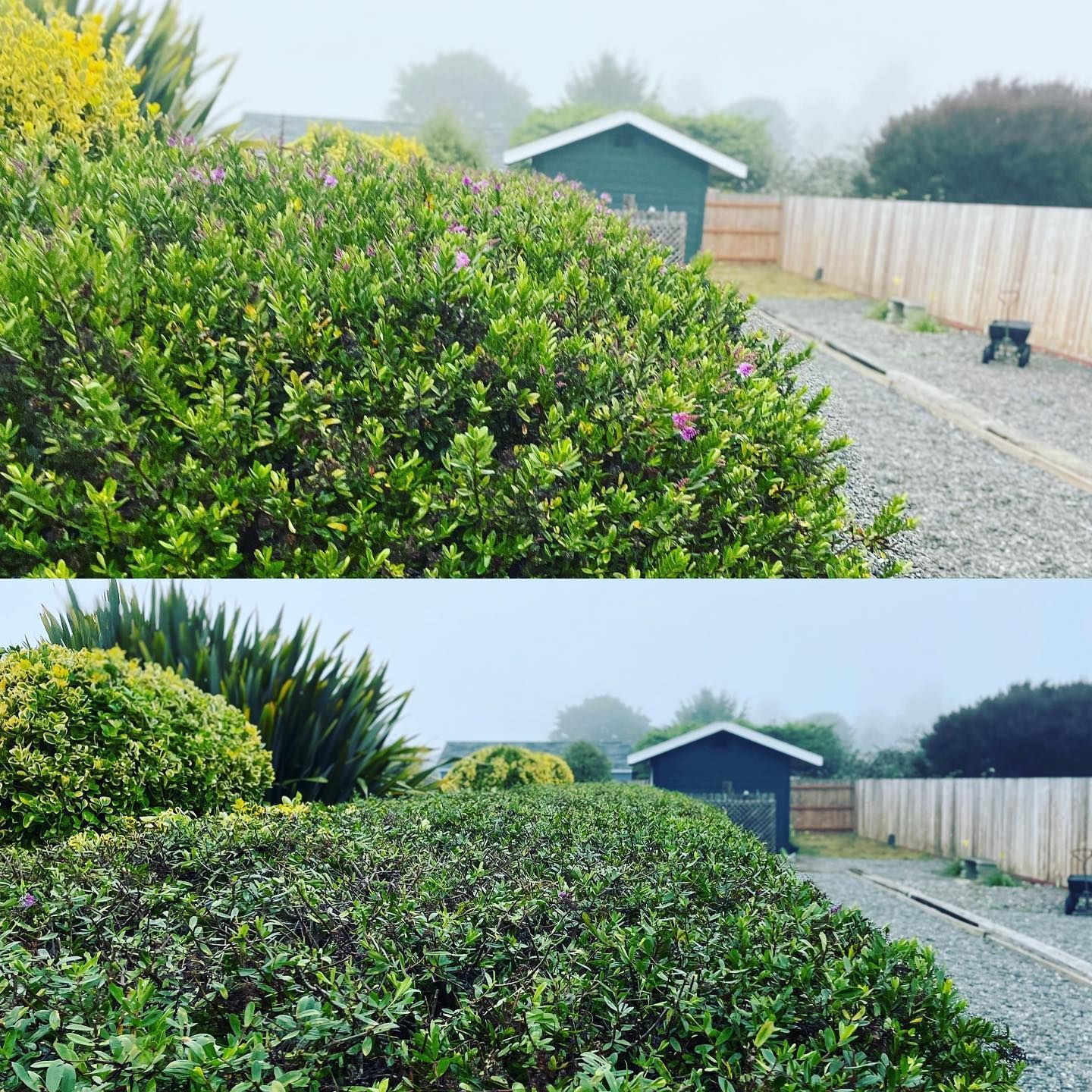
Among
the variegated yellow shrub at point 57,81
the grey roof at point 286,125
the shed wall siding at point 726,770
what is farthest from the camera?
the shed wall siding at point 726,770

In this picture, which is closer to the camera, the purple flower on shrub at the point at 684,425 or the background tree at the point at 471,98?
the purple flower on shrub at the point at 684,425

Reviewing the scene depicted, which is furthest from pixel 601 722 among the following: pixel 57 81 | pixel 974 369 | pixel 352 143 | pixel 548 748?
pixel 974 369

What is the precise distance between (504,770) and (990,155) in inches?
529

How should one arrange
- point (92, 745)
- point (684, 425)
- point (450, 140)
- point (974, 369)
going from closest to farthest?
point (684, 425) < point (92, 745) < point (450, 140) < point (974, 369)

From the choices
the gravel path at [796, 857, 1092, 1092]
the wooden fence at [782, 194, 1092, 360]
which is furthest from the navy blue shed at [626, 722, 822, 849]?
the wooden fence at [782, 194, 1092, 360]

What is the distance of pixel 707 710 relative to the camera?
7887 mm

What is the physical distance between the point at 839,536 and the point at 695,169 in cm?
461

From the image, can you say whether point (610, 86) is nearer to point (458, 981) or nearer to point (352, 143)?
point (352, 143)

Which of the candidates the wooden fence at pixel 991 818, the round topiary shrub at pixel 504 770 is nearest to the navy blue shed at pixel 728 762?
the round topiary shrub at pixel 504 770

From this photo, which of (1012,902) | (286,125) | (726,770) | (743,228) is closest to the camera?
(286,125)

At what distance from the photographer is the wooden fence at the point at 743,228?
32.0ft

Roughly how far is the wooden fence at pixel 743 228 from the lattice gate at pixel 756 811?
210 inches

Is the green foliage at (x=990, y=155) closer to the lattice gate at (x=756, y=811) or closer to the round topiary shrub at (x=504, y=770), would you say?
the lattice gate at (x=756, y=811)

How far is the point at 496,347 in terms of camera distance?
345cm
